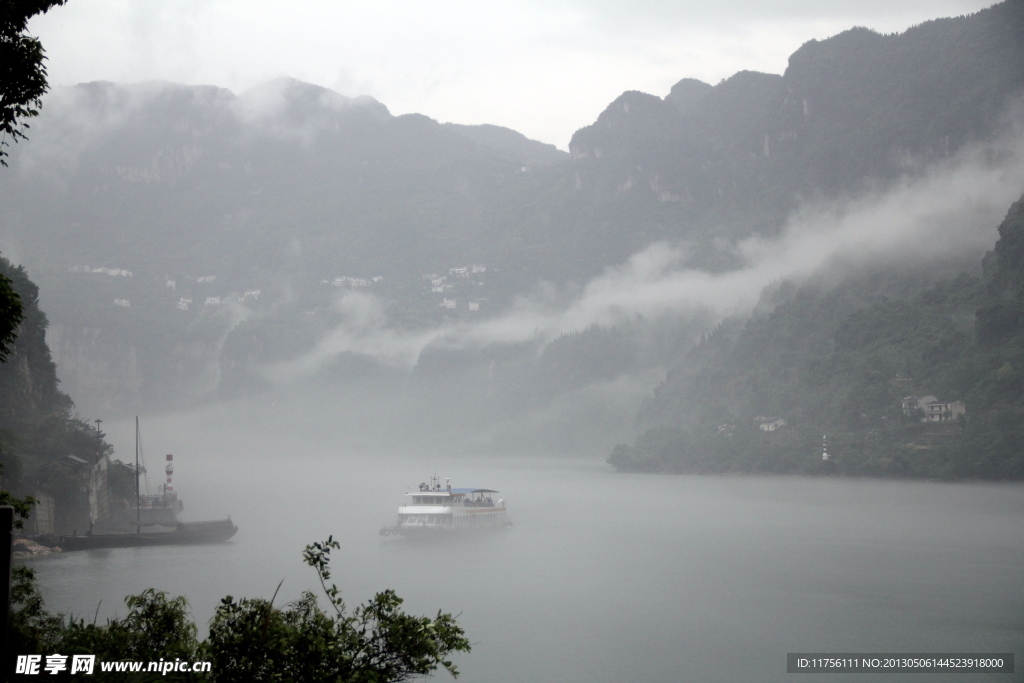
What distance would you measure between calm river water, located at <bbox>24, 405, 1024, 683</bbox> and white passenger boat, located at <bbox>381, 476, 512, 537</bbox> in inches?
48.9

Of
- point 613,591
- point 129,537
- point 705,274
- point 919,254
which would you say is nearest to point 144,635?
point 613,591

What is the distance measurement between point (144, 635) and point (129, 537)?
118 feet

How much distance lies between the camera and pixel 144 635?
891 cm

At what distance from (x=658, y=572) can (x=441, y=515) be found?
1344 centimetres

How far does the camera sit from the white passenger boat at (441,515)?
47.8m

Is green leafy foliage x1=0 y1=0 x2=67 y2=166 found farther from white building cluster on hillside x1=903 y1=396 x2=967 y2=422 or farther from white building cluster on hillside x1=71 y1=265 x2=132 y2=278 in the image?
white building cluster on hillside x1=71 y1=265 x2=132 y2=278

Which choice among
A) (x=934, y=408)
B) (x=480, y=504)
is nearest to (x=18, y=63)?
(x=480, y=504)

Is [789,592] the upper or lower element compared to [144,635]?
lower

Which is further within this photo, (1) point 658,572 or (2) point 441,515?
(2) point 441,515

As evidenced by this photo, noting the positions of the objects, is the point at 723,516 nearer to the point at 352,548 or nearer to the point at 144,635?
the point at 352,548

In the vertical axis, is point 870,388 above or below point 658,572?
above

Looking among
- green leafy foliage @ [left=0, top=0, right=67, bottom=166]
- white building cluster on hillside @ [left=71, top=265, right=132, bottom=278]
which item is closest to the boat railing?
green leafy foliage @ [left=0, top=0, right=67, bottom=166]

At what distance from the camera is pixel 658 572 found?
1572 inches

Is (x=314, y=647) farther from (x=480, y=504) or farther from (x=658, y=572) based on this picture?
(x=480, y=504)
